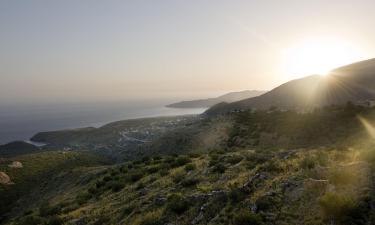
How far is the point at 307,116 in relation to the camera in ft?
183

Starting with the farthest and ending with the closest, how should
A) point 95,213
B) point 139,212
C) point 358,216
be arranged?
1. point 95,213
2. point 139,212
3. point 358,216

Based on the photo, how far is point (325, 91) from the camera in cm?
11069

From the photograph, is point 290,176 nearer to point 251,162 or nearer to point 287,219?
point 287,219

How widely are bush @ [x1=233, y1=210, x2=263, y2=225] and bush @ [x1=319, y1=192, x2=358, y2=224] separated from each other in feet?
7.44

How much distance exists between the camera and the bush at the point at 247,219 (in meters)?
11.4

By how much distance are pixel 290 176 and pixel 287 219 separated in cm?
383

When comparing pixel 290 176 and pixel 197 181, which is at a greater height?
pixel 290 176

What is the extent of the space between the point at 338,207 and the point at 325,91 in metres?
110

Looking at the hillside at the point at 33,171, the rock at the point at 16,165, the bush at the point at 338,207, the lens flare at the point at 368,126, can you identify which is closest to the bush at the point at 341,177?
the bush at the point at 338,207

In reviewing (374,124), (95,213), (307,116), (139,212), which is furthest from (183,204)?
(307,116)

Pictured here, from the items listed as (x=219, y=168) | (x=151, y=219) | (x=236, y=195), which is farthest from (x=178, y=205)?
(x=219, y=168)

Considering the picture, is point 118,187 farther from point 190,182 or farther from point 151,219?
point 151,219

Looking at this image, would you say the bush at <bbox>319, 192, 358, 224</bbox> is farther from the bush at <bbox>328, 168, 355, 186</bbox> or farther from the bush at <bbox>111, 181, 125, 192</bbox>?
the bush at <bbox>111, 181, 125, 192</bbox>

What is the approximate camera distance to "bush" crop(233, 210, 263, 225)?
1144cm
